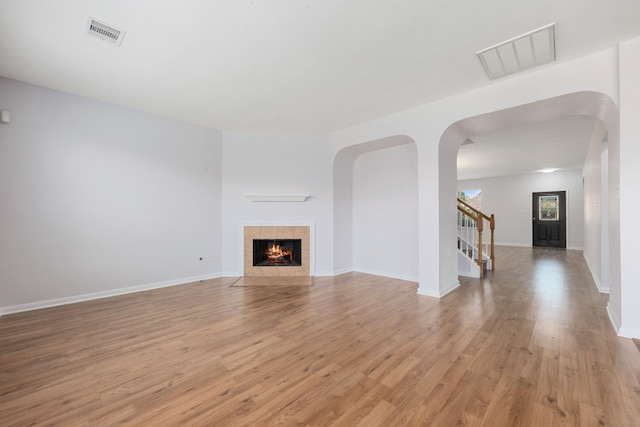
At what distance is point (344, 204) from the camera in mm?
5445

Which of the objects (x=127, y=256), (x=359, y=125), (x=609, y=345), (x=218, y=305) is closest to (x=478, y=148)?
(x=359, y=125)

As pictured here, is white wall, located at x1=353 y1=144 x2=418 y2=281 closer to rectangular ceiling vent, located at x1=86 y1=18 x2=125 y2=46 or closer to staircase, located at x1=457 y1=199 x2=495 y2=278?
staircase, located at x1=457 y1=199 x2=495 y2=278

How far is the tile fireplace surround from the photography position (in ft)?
16.7

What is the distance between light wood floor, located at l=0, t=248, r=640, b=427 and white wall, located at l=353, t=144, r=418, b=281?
1322 mm

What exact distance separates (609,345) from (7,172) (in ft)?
21.6

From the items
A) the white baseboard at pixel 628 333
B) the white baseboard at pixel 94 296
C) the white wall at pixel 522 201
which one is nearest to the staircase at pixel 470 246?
the white baseboard at pixel 628 333

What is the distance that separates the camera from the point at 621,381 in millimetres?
1814

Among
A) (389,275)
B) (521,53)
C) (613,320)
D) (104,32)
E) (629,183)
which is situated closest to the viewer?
(104,32)

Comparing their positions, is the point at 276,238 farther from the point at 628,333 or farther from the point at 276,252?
the point at 628,333

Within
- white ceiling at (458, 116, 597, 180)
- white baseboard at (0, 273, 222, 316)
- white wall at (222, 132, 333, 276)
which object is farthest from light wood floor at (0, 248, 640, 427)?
white ceiling at (458, 116, 597, 180)

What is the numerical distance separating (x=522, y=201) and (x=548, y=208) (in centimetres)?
79

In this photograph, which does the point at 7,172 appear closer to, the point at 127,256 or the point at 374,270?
the point at 127,256

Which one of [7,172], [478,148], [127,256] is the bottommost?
[127,256]

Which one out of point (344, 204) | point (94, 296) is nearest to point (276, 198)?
point (344, 204)
